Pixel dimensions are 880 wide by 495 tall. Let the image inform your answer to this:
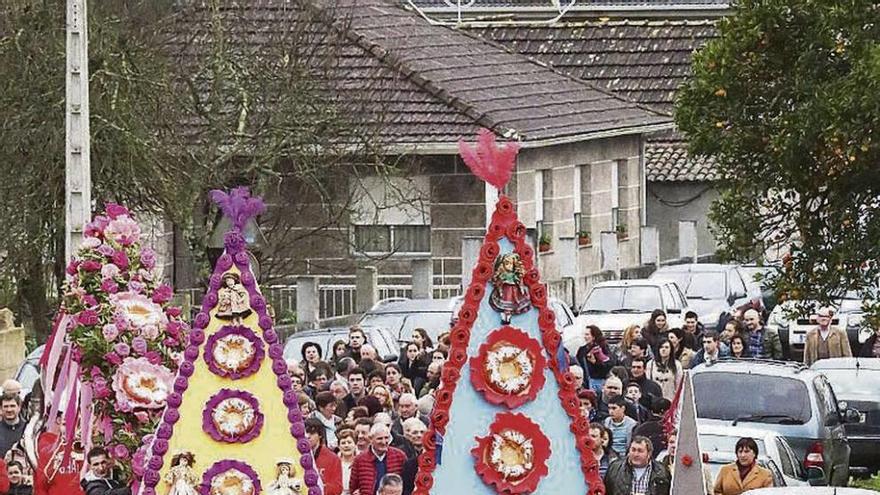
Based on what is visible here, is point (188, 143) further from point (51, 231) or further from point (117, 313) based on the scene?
point (117, 313)

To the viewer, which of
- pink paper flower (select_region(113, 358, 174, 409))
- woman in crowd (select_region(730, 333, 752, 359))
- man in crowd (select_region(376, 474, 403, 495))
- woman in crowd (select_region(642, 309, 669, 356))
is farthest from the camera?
woman in crowd (select_region(642, 309, 669, 356))

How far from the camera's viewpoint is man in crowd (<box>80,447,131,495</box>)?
18220 millimetres

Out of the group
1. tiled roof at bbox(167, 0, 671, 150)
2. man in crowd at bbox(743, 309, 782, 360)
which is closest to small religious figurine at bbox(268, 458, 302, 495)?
man in crowd at bbox(743, 309, 782, 360)

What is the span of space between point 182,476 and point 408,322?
15.8 m

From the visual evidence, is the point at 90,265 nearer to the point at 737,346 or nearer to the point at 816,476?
the point at 816,476

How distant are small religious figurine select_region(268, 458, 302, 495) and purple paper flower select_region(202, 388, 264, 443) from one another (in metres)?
0.25

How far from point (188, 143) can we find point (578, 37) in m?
19.4

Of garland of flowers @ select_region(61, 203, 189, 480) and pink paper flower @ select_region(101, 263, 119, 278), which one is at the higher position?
pink paper flower @ select_region(101, 263, 119, 278)

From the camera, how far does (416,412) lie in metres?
21.6

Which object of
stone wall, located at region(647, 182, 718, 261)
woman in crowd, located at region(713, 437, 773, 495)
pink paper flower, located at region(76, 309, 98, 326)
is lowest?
woman in crowd, located at region(713, 437, 773, 495)

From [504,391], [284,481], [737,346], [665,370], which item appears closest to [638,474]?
[504,391]

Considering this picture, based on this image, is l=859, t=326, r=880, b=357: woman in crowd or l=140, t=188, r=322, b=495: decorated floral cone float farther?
l=859, t=326, r=880, b=357: woman in crowd

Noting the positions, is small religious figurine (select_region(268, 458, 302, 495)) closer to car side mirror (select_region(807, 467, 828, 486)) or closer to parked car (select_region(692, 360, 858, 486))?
car side mirror (select_region(807, 467, 828, 486))

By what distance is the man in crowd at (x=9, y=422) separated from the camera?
2102cm
